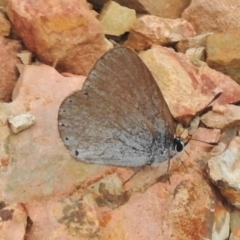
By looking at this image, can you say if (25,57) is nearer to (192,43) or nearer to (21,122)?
(21,122)

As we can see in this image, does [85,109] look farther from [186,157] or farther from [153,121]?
[186,157]

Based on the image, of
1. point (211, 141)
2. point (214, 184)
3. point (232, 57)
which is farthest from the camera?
point (232, 57)

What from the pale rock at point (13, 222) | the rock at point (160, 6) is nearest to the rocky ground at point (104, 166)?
the pale rock at point (13, 222)

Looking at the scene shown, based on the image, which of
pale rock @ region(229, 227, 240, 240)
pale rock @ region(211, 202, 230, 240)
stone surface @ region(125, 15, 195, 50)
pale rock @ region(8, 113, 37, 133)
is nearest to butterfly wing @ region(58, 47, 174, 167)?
pale rock @ region(8, 113, 37, 133)

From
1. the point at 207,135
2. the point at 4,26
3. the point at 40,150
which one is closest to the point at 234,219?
the point at 207,135

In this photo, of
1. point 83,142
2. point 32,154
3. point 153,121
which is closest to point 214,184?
point 153,121

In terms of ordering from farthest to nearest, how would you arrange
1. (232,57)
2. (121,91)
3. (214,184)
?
(232,57) < (214,184) < (121,91)

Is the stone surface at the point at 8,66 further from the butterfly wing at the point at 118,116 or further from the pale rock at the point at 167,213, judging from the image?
Answer: the pale rock at the point at 167,213

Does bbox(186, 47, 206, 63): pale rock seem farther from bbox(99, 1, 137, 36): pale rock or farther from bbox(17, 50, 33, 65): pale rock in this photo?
bbox(17, 50, 33, 65): pale rock
